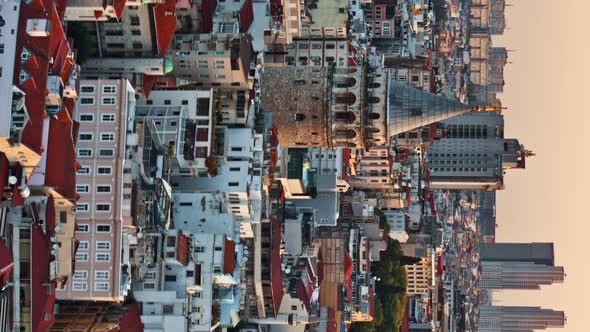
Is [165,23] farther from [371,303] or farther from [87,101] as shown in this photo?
[371,303]

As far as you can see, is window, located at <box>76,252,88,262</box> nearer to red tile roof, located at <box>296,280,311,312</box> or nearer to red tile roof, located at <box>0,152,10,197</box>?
red tile roof, located at <box>0,152,10,197</box>

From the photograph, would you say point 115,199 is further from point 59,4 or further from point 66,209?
point 59,4

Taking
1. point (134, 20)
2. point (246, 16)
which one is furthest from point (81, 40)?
point (246, 16)

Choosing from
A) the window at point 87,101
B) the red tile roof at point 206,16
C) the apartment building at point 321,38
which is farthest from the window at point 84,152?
the apartment building at point 321,38

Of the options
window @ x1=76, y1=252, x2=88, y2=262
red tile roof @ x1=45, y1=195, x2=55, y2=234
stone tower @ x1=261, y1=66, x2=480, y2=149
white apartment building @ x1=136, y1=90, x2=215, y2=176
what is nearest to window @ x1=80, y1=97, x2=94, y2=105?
white apartment building @ x1=136, y1=90, x2=215, y2=176

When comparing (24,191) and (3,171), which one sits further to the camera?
(24,191)

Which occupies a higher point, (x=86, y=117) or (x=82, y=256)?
(x=86, y=117)
